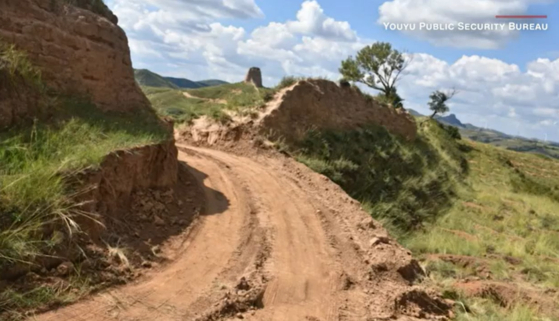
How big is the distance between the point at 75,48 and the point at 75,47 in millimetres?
18

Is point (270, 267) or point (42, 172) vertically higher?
point (42, 172)

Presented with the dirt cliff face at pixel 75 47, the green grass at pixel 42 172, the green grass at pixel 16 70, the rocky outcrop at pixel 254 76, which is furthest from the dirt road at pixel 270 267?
the rocky outcrop at pixel 254 76

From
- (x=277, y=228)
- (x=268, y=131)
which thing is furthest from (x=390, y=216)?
(x=277, y=228)

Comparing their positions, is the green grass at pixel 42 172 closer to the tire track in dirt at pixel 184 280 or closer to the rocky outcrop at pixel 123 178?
the rocky outcrop at pixel 123 178

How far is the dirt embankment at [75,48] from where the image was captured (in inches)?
282

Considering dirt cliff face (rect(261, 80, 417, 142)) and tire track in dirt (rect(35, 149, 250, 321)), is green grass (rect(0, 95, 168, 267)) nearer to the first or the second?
tire track in dirt (rect(35, 149, 250, 321))

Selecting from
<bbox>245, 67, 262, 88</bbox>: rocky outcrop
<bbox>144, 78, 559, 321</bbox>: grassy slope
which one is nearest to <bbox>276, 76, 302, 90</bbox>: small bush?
<bbox>144, 78, 559, 321</bbox>: grassy slope

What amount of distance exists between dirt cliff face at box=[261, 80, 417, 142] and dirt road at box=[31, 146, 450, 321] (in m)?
3.47

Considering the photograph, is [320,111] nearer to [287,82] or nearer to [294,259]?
[287,82]

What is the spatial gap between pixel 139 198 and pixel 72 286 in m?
2.34

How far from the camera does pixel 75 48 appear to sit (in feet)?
26.5

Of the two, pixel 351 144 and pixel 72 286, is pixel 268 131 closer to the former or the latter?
pixel 351 144

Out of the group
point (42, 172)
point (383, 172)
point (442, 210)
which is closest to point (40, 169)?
point (42, 172)

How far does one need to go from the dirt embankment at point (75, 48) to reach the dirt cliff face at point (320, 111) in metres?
5.04
